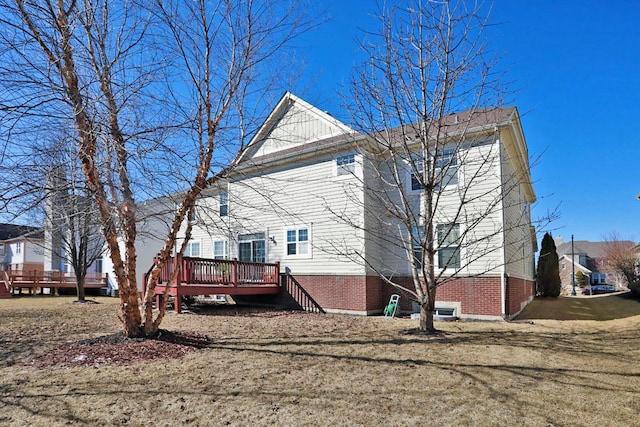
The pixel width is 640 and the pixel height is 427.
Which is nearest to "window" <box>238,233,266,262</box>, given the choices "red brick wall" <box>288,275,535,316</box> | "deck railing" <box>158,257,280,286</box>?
"deck railing" <box>158,257,280,286</box>

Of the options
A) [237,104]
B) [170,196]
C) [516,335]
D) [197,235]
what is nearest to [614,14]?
[516,335]

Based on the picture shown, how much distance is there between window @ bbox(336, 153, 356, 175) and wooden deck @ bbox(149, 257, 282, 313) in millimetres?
4072

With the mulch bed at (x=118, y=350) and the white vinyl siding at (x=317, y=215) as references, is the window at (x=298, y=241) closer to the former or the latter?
the white vinyl siding at (x=317, y=215)

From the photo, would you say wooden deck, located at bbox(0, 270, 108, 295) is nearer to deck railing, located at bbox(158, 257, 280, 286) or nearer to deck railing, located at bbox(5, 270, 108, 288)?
deck railing, located at bbox(5, 270, 108, 288)

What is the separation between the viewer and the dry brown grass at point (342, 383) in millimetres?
3979

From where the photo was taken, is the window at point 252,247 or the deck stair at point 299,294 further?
the window at point 252,247

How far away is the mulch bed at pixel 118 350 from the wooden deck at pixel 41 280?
20.6 meters

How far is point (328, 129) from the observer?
47.2 feet

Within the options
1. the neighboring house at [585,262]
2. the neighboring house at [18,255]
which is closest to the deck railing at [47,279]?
the neighboring house at [18,255]

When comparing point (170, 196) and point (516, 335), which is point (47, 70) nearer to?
point (170, 196)

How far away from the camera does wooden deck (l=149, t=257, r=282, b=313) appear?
40.9 feet

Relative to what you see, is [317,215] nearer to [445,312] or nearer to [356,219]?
[356,219]

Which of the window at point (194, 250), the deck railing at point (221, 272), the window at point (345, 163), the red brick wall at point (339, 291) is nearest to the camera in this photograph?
the red brick wall at point (339, 291)

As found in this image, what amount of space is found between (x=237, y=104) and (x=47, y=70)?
3.11m
